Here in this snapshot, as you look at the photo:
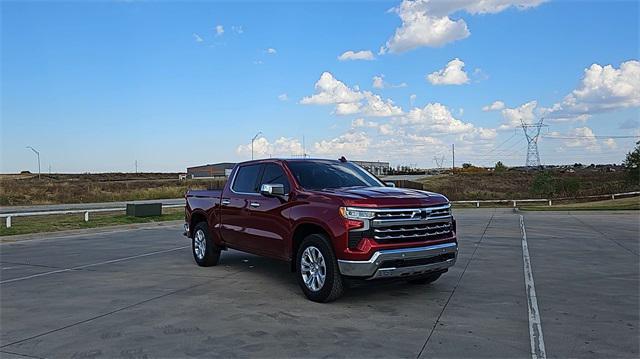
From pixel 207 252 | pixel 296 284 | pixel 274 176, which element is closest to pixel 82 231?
pixel 207 252

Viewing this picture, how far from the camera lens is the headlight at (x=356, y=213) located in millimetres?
6715

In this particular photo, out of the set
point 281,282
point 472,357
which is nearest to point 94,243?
point 281,282

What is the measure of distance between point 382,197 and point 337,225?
0.67 meters

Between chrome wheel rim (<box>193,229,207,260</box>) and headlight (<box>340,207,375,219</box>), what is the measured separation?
4236 millimetres

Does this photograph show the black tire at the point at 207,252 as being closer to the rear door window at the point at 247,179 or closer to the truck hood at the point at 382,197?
the rear door window at the point at 247,179

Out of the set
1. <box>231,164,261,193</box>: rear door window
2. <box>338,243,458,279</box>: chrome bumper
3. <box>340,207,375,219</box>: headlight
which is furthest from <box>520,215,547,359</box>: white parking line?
<box>231,164,261,193</box>: rear door window

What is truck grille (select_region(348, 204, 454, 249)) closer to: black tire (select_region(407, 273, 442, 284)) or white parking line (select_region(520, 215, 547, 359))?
black tire (select_region(407, 273, 442, 284))

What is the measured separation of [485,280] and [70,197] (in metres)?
47.0

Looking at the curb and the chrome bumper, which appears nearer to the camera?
the chrome bumper

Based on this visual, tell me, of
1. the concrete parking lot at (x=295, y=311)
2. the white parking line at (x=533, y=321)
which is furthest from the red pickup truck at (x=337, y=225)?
the white parking line at (x=533, y=321)

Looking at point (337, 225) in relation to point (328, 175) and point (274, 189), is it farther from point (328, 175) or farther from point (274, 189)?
point (328, 175)

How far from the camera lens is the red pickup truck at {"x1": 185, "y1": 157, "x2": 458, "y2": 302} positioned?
671 centimetres

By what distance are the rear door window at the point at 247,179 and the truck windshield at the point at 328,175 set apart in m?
0.87

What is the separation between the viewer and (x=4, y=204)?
43156 mm
